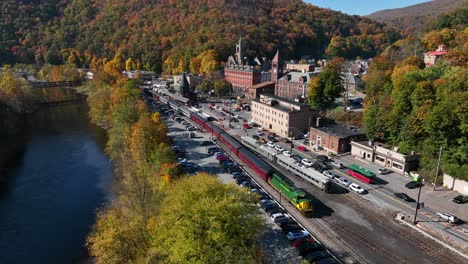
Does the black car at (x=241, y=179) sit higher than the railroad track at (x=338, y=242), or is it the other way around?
the black car at (x=241, y=179)

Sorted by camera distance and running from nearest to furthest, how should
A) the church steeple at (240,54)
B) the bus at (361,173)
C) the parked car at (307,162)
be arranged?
the bus at (361,173) → the parked car at (307,162) → the church steeple at (240,54)

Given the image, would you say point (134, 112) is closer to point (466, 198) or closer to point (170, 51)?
point (466, 198)

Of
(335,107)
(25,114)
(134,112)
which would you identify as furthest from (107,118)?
(335,107)

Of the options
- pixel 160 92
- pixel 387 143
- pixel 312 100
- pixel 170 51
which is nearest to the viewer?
pixel 387 143

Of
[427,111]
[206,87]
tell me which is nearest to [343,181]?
[427,111]

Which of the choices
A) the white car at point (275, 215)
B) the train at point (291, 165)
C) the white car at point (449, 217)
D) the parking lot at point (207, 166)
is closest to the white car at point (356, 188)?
the train at point (291, 165)

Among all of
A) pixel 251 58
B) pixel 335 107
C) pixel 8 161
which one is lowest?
pixel 8 161

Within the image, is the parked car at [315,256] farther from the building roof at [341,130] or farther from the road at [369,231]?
the building roof at [341,130]

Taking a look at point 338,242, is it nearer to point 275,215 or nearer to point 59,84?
point 275,215
